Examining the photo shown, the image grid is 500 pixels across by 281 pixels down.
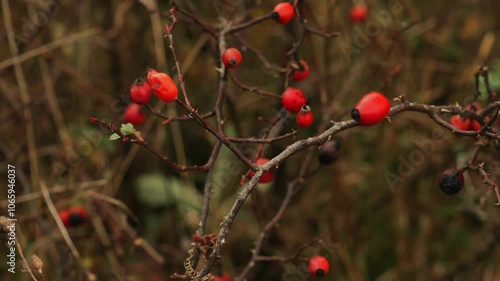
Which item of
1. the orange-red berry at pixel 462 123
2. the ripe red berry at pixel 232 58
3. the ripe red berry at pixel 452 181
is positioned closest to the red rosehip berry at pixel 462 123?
the orange-red berry at pixel 462 123

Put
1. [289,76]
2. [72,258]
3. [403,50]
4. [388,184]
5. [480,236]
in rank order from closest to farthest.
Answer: [289,76] → [72,258] → [480,236] → [388,184] → [403,50]

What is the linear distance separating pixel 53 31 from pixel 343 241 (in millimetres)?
1995

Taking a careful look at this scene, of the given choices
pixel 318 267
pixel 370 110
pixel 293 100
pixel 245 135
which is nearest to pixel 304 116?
pixel 293 100

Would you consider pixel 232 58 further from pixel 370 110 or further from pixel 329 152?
pixel 329 152

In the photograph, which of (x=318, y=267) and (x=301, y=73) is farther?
(x=301, y=73)

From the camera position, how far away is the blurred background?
2561 millimetres

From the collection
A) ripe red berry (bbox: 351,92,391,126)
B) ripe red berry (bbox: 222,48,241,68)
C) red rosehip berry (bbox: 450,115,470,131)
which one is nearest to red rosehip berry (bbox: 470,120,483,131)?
red rosehip berry (bbox: 450,115,470,131)

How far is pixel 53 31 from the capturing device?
3248 mm

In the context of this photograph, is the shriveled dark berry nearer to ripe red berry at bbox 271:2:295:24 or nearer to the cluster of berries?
ripe red berry at bbox 271:2:295:24

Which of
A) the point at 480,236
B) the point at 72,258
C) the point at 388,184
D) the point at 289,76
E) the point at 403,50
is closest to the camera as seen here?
the point at 289,76

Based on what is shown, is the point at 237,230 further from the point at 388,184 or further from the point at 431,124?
the point at 431,124

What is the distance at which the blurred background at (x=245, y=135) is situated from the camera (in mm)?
2561

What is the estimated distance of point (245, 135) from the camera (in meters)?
2.42

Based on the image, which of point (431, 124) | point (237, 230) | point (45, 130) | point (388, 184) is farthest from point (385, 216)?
point (45, 130)
